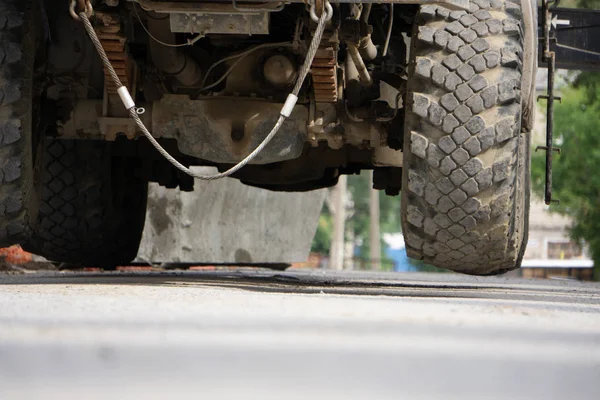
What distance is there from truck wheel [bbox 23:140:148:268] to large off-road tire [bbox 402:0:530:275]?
293cm

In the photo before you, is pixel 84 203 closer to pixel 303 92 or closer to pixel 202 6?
pixel 303 92

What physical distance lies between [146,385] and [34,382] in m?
0.28

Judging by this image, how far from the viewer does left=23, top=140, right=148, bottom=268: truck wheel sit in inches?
329

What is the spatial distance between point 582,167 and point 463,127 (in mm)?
19847

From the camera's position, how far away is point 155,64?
6.53m

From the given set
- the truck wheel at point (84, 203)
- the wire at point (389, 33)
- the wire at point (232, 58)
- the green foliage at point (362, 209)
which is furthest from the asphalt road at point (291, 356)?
the green foliage at point (362, 209)

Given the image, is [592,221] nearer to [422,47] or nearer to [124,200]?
[124,200]

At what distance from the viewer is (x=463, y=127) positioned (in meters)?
6.05

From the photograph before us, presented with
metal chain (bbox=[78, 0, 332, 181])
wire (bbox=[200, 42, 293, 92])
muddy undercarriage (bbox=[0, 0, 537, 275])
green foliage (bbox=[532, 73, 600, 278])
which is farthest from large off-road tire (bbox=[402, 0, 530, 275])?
green foliage (bbox=[532, 73, 600, 278])

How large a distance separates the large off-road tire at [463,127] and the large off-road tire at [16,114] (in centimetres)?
200

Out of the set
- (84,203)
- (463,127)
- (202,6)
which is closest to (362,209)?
(84,203)

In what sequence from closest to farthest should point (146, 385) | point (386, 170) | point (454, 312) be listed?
point (146, 385)
point (454, 312)
point (386, 170)

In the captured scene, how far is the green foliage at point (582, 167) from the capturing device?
80.8 feet

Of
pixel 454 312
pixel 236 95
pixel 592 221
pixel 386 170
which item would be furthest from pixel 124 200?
pixel 592 221
